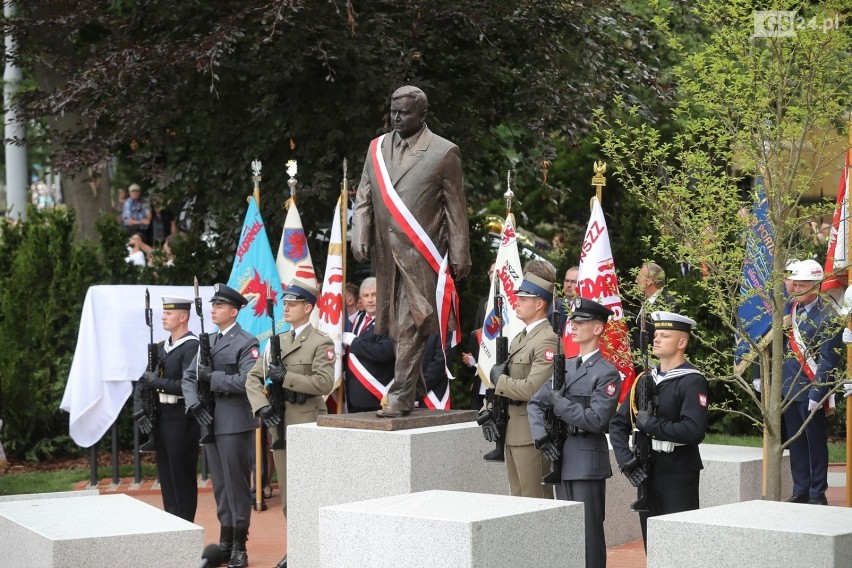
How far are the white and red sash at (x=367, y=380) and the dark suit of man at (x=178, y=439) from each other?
1697 millimetres

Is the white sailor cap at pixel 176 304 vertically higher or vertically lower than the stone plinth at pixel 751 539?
higher

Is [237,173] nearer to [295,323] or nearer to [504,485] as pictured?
[295,323]

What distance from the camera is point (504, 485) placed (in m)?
9.02

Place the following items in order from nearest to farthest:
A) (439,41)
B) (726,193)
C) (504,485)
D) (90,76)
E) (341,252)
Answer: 1. (726,193)
2. (504,485)
3. (341,252)
4. (90,76)
5. (439,41)

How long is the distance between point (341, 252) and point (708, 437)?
505cm

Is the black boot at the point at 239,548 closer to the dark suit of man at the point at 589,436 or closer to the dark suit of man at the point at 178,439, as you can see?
the dark suit of man at the point at 178,439

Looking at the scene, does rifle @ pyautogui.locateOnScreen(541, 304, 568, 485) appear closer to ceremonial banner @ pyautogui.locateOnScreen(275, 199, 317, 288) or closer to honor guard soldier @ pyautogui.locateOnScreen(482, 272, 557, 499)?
honor guard soldier @ pyautogui.locateOnScreen(482, 272, 557, 499)

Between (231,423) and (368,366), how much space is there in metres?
1.98

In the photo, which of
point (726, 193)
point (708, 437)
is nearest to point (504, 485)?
point (726, 193)

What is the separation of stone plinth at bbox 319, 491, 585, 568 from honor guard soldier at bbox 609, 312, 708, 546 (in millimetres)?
1172

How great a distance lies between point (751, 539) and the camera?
5414 millimetres

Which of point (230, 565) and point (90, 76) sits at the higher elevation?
point (90, 76)

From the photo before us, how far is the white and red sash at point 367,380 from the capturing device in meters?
11.2

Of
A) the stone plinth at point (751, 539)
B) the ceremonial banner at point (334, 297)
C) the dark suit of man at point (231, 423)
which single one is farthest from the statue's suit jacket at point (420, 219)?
the ceremonial banner at point (334, 297)
